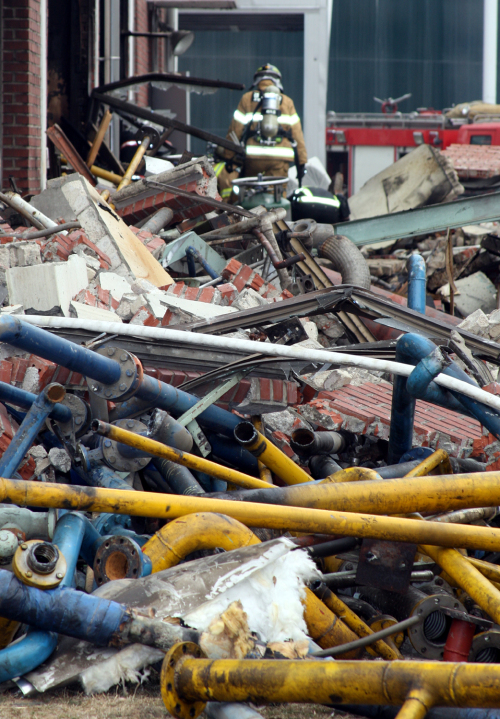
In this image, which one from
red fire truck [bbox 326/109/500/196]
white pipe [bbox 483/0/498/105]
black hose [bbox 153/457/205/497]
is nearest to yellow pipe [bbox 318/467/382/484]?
black hose [bbox 153/457/205/497]

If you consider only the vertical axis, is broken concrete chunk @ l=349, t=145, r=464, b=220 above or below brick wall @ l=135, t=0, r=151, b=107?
below

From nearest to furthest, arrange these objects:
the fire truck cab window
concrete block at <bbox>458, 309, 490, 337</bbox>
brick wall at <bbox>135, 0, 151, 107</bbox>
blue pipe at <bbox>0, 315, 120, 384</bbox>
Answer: blue pipe at <bbox>0, 315, 120, 384</bbox>
concrete block at <bbox>458, 309, 490, 337</bbox>
brick wall at <bbox>135, 0, 151, 107</bbox>
the fire truck cab window

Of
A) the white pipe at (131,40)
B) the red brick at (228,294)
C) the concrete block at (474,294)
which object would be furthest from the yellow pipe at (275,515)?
the white pipe at (131,40)

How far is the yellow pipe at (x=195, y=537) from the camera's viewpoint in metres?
2.26

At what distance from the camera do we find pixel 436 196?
33.5 feet

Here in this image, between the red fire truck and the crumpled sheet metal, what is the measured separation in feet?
48.1

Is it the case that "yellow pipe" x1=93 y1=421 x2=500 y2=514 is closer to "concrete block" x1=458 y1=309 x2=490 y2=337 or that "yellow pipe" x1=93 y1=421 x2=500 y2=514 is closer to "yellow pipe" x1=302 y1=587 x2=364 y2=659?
"yellow pipe" x1=302 y1=587 x2=364 y2=659

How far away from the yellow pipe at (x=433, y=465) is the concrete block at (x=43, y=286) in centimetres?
244

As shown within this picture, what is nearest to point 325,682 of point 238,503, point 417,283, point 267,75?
point 238,503

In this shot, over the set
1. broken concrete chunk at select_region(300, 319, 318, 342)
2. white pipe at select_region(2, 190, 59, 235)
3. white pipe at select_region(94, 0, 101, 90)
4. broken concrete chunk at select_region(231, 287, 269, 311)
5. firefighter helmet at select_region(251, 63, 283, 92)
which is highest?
white pipe at select_region(94, 0, 101, 90)

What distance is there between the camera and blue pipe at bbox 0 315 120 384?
2.46 metres

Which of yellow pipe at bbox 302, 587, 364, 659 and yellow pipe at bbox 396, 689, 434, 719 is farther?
yellow pipe at bbox 302, 587, 364, 659

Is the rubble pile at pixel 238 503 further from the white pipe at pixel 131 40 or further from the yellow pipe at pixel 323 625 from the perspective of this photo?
the white pipe at pixel 131 40

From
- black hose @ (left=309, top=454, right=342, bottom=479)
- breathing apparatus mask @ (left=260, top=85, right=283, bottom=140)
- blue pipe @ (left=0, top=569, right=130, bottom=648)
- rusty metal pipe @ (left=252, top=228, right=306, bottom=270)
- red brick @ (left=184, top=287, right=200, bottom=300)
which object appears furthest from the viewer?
breathing apparatus mask @ (left=260, top=85, right=283, bottom=140)
